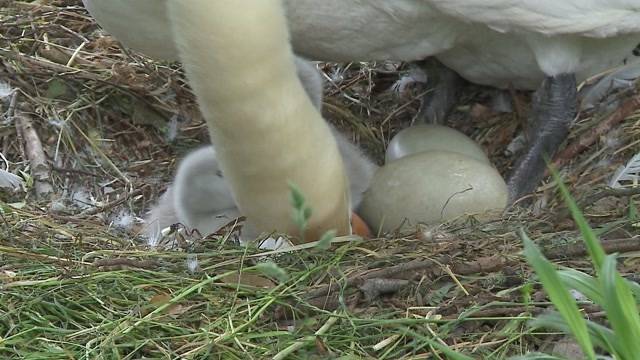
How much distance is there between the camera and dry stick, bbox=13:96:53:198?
3368 millimetres

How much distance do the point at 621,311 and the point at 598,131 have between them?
157 cm

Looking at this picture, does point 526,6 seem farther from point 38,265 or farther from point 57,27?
point 57,27

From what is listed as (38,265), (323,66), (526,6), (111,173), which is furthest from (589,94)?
(38,265)

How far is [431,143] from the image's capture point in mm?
3207

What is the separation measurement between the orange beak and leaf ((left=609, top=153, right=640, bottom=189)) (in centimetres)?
62

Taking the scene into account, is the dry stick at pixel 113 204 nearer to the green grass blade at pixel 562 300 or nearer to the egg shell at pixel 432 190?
the egg shell at pixel 432 190

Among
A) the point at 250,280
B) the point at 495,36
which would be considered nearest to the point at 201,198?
the point at 250,280

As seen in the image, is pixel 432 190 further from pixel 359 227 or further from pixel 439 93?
pixel 439 93

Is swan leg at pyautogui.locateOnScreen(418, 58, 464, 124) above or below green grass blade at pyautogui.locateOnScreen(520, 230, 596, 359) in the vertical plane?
below

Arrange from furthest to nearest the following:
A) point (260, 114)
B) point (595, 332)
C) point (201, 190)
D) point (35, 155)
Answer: point (35, 155) → point (201, 190) → point (260, 114) → point (595, 332)

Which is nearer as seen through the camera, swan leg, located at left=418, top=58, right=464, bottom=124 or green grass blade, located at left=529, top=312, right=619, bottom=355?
green grass blade, located at left=529, top=312, right=619, bottom=355

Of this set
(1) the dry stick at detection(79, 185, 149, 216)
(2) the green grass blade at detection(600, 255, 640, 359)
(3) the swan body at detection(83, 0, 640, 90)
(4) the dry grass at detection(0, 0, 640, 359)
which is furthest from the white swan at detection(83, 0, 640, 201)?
(2) the green grass blade at detection(600, 255, 640, 359)

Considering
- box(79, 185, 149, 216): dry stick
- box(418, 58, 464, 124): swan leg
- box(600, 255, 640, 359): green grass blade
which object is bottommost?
box(79, 185, 149, 216): dry stick

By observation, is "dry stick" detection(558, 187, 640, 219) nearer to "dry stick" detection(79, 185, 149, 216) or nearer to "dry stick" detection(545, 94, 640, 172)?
"dry stick" detection(545, 94, 640, 172)
